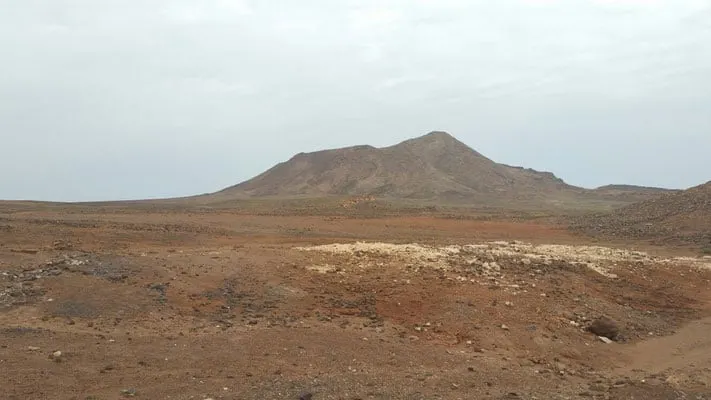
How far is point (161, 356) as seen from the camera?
889 centimetres

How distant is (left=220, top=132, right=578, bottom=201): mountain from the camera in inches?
2953

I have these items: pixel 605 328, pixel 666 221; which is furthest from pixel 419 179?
pixel 605 328

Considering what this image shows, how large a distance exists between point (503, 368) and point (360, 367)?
2364 millimetres

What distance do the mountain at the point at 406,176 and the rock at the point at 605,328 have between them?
189 feet

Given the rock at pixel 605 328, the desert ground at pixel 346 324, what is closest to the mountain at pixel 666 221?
the desert ground at pixel 346 324

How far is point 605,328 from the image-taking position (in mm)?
12125

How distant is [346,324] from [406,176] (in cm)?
6878

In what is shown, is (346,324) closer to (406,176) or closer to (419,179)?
(419,179)

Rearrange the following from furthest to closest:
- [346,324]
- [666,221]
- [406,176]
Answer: [406,176]
[666,221]
[346,324]

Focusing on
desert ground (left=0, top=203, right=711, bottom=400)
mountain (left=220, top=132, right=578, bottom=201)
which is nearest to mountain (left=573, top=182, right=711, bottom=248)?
desert ground (left=0, top=203, right=711, bottom=400)

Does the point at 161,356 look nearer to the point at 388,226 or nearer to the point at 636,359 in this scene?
the point at 636,359

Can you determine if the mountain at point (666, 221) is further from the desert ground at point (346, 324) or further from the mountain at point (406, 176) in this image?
the mountain at point (406, 176)

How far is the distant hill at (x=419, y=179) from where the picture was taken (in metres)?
72.9

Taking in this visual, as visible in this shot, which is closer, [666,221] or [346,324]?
[346,324]
